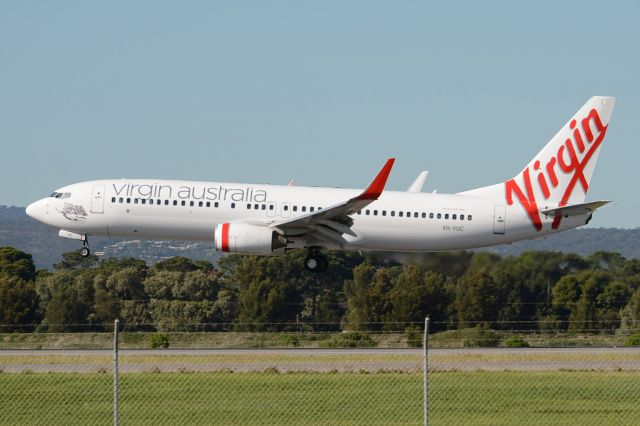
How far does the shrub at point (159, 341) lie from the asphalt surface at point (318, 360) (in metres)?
2.04

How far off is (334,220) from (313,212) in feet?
2.92

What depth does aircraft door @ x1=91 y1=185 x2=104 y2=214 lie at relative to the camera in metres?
45.2

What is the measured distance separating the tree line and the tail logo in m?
4.26

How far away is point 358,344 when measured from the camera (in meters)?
43.8

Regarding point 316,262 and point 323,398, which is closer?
point 323,398

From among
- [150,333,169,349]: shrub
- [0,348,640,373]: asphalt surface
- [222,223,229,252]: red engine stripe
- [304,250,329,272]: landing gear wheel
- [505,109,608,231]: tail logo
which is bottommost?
[0,348,640,373]: asphalt surface

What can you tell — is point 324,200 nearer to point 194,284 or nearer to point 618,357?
point 618,357

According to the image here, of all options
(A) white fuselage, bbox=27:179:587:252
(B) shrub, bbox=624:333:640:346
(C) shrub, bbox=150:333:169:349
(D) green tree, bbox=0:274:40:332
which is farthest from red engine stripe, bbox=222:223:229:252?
(D) green tree, bbox=0:274:40:332

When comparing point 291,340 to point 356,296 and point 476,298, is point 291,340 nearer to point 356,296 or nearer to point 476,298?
point 476,298

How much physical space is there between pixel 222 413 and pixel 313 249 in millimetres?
21578

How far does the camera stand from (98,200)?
45344 mm

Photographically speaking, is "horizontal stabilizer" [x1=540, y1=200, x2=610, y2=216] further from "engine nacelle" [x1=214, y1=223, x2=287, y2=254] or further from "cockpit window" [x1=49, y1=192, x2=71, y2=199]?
"cockpit window" [x1=49, y1=192, x2=71, y2=199]

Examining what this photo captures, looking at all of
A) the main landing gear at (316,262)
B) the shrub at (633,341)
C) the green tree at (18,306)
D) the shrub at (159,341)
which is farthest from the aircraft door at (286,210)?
the green tree at (18,306)

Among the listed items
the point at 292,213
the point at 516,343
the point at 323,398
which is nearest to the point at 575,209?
the point at 516,343
